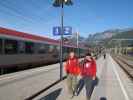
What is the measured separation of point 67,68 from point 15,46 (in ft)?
41.6

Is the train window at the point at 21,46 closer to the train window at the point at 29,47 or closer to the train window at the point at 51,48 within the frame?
the train window at the point at 29,47

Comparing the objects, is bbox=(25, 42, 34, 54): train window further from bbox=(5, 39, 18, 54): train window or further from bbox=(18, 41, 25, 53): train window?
bbox=(5, 39, 18, 54): train window

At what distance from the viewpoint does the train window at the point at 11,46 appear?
70.8 feet

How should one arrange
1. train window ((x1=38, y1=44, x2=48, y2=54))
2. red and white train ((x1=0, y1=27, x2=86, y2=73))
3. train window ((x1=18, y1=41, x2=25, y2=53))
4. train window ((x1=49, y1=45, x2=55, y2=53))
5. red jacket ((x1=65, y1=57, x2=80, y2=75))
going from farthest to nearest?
train window ((x1=49, y1=45, x2=55, y2=53))
train window ((x1=38, y1=44, x2=48, y2=54))
train window ((x1=18, y1=41, x2=25, y2=53))
red and white train ((x1=0, y1=27, x2=86, y2=73))
red jacket ((x1=65, y1=57, x2=80, y2=75))

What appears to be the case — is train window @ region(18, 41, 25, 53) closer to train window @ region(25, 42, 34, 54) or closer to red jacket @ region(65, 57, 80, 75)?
train window @ region(25, 42, 34, 54)

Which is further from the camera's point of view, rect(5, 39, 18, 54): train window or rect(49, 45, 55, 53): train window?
rect(49, 45, 55, 53): train window

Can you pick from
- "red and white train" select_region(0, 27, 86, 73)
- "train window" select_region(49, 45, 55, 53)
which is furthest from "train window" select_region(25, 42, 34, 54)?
"train window" select_region(49, 45, 55, 53)

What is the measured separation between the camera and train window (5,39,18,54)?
2159 cm

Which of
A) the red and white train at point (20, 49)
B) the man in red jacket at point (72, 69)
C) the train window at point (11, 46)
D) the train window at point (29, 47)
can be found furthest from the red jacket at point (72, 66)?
the train window at point (29, 47)

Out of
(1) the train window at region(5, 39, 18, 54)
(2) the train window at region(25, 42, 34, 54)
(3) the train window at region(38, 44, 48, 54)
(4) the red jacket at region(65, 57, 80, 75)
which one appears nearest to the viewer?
(4) the red jacket at region(65, 57, 80, 75)

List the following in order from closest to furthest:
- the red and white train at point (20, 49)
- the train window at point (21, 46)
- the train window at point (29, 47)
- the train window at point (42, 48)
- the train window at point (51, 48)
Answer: the red and white train at point (20, 49) < the train window at point (21, 46) < the train window at point (29, 47) < the train window at point (42, 48) < the train window at point (51, 48)

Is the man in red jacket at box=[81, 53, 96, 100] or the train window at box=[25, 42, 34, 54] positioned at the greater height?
the train window at box=[25, 42, 34, 54]

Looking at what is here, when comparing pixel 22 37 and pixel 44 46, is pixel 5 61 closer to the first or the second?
pixel 22 37

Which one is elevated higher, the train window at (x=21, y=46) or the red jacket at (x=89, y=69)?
the train window at (x=21, y=46)
